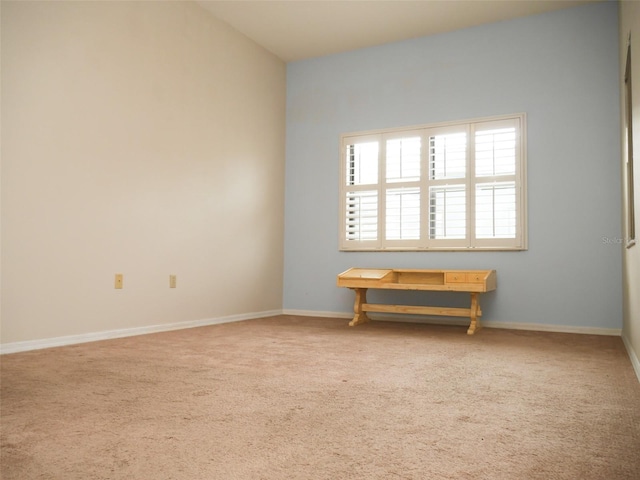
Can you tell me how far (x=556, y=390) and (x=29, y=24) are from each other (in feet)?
11.9

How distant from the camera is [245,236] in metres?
5.16

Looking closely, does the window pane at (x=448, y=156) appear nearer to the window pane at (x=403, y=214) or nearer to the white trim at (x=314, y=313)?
the window pane at (x=403, y=214)


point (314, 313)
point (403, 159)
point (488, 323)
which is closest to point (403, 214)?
point (403, 159)

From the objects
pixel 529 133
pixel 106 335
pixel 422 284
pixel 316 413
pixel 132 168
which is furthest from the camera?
pixel 529 133

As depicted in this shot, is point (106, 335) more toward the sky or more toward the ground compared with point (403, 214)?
more toward the ground

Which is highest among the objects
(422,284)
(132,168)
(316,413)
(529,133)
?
(529,133)

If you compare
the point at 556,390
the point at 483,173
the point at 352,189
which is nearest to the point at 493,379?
the point at 556,390

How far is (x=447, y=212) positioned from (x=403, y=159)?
2.40 feet

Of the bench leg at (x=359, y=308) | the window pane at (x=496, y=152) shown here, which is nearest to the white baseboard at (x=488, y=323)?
the bench leg at (x=359, y=308)

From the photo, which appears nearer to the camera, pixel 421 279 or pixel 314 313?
pixel 421 279

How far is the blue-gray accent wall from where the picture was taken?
433cm

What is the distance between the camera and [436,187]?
4953mm

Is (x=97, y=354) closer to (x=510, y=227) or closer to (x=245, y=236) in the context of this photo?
(x=245, y=236)

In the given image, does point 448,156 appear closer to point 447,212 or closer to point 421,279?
point 447,212
